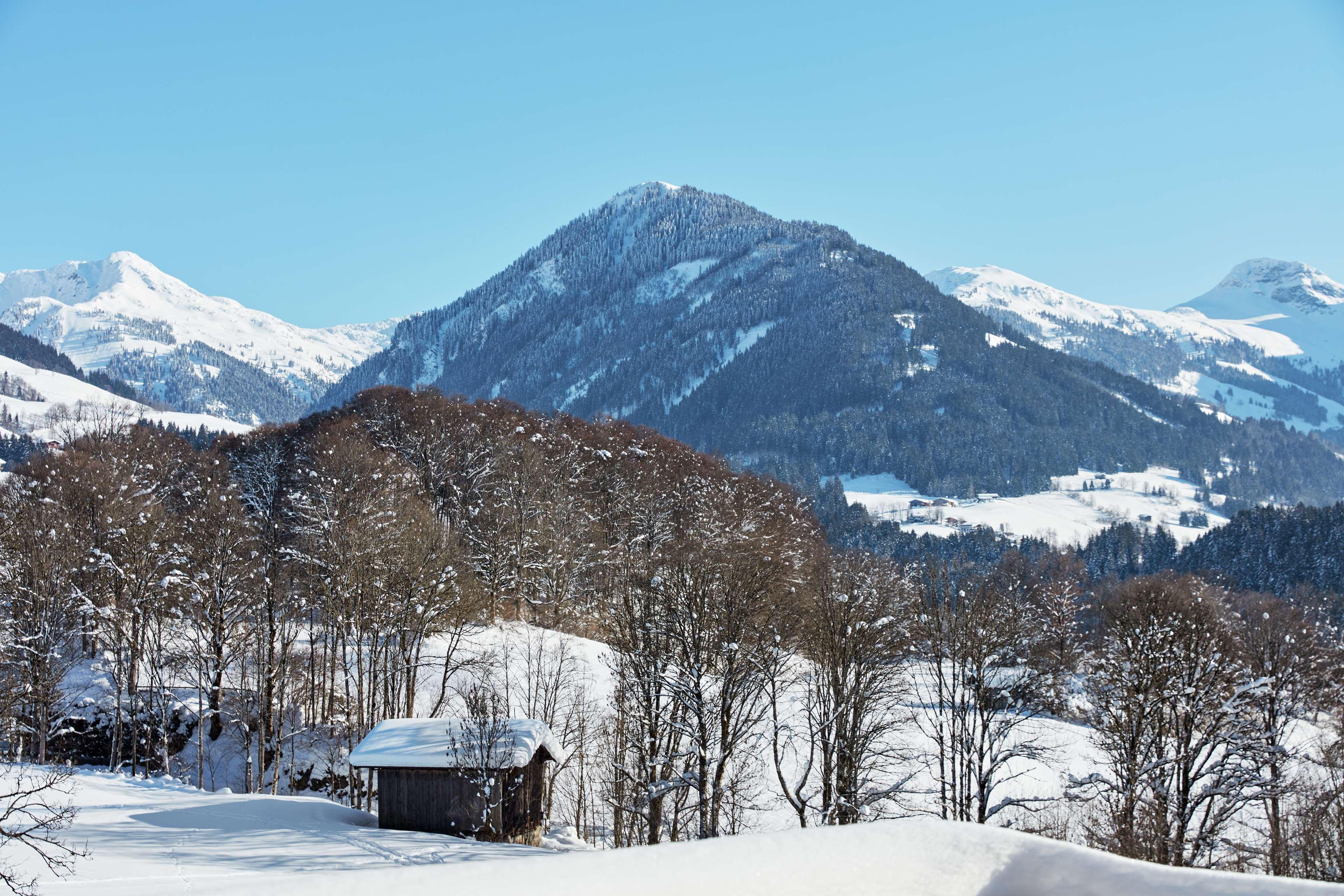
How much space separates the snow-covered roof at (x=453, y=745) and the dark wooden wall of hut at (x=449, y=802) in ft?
0.95

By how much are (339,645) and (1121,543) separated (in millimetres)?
140340

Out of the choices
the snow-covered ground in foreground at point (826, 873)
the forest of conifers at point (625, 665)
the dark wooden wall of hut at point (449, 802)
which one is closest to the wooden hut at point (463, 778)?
the dark wooden wall of hut at point (449, 802)

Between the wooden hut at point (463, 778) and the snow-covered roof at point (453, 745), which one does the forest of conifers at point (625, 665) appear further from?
the wooden hut at point (463, 778)

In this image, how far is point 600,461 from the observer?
237ft

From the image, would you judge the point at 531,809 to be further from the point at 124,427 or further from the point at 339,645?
the point at 124,427

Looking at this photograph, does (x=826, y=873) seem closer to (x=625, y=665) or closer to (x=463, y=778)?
(x=463, y=778)

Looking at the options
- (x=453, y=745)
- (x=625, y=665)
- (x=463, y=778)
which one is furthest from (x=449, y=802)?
(x=625, y=665)

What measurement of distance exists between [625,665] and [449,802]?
7.17m

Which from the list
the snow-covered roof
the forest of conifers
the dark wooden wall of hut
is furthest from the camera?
the forest of conifers

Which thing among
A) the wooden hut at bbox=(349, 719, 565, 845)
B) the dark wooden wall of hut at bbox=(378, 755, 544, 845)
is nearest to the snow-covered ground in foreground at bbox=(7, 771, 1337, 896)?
the wooden hut at bbox=(349, 719, 565, 845)

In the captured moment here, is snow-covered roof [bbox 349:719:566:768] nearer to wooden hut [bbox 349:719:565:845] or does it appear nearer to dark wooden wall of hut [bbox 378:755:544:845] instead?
wooden hut [bbox 349:719:565:845]

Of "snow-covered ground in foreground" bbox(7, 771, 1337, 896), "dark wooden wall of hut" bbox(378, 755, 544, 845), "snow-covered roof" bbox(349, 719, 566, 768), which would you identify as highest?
"snow-covered ground in foreground" bbox(7, 771, 1337, 896)

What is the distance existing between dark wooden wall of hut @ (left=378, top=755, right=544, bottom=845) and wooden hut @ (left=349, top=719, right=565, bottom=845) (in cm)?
2

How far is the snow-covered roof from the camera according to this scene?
85.5ft
